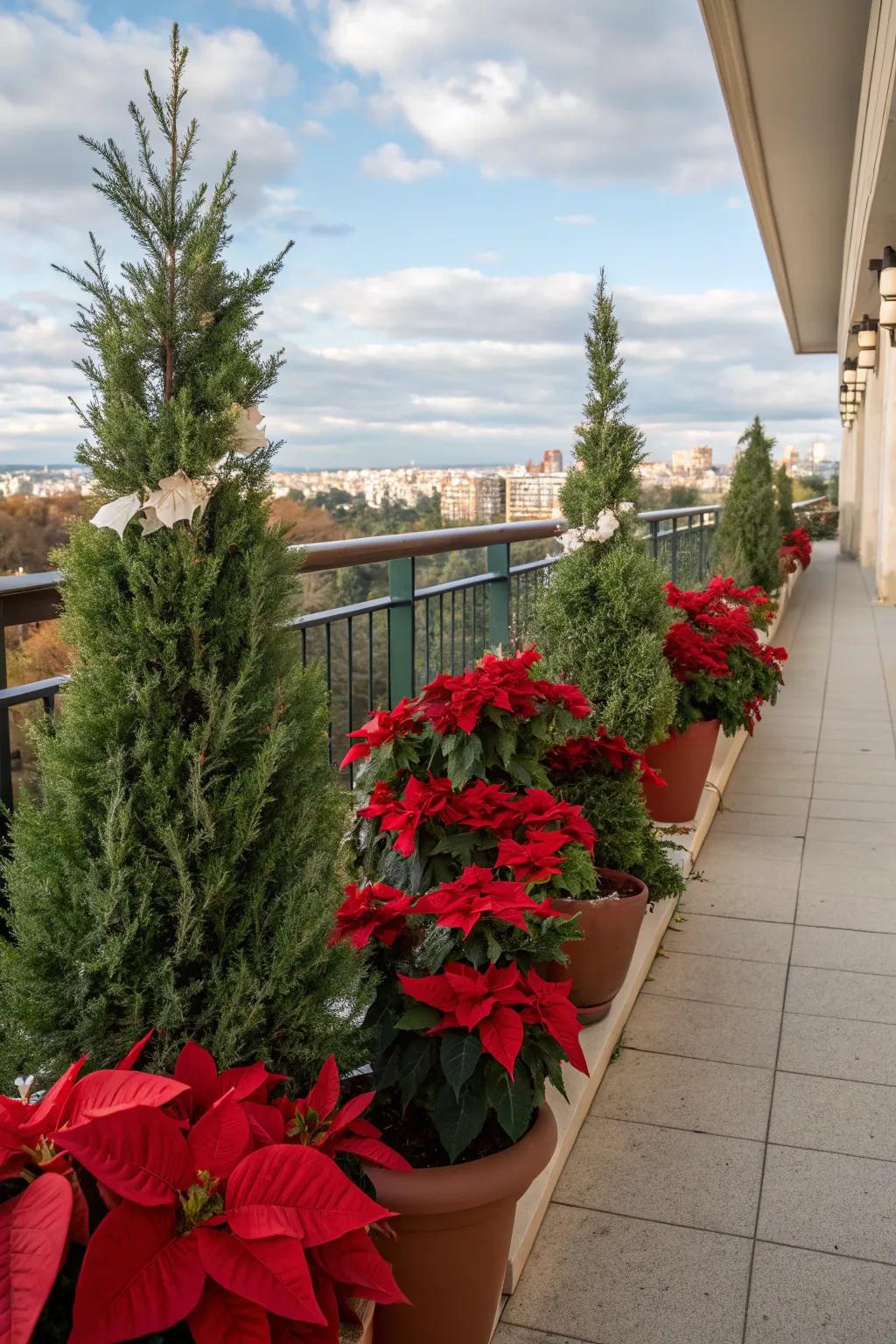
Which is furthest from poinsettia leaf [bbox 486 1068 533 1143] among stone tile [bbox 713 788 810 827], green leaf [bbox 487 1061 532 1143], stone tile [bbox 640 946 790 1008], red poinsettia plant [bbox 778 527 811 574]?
red poinsettia plant [bbox 778 527 811 574]

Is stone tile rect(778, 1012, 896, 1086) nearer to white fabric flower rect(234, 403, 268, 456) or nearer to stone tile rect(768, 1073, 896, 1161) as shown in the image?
stone tile rect(768, 1073, 896, 1161)

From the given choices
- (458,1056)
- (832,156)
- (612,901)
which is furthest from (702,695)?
(832,156)

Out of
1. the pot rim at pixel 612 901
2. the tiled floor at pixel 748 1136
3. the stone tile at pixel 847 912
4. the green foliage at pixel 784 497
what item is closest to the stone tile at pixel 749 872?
the tiled floor at pixel 748 1136

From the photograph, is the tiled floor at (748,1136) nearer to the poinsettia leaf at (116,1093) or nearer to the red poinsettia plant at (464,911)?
the red poinsettia plant at (464,911)

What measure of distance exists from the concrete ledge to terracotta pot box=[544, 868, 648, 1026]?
70 mm

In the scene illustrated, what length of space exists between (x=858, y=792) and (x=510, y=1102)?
3751mm

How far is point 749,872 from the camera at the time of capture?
3.73 metres

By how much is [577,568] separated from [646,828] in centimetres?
79

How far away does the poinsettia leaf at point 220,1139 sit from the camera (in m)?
0.94

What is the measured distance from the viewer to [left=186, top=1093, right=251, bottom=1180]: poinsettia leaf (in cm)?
94

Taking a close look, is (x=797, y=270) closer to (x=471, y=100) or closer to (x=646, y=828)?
(x=471, y=100)

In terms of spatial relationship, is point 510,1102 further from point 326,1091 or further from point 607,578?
point 607,578

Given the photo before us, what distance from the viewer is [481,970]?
1613 millimetres

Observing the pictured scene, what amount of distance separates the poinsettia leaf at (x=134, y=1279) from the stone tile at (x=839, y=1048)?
1.90 meters
